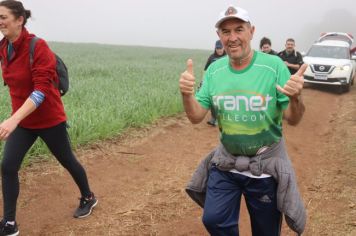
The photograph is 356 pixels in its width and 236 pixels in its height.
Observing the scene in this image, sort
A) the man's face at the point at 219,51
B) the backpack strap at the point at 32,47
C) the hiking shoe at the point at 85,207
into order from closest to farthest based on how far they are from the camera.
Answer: the backpack strap at the point at 32,47, the hiking shoe at the point at 85,207, the man's face at the point at 219,51

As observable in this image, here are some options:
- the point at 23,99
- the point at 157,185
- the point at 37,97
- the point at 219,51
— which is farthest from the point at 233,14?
the point at 219,51

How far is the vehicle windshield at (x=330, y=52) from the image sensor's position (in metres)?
15.4

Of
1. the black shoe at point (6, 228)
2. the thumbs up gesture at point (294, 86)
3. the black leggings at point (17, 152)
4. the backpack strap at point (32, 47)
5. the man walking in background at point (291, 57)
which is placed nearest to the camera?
the thumbs up gesture at point (294, 86)

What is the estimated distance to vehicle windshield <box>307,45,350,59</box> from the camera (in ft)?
50.5

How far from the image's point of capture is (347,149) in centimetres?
730

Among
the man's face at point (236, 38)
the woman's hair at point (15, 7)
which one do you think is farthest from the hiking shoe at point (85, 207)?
the man's face at point (236, 38)

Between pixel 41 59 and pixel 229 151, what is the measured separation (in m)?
1.79

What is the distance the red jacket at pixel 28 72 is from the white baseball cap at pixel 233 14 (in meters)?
1.62

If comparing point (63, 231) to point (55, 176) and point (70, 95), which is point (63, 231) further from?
point (70, 95)

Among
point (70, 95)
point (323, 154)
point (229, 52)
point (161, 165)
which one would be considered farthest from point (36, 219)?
point (70, 95)

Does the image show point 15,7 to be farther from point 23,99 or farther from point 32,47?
point 23,99

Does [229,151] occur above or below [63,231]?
above

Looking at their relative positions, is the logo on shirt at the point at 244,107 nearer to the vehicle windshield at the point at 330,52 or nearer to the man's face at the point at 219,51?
the man's face at the point at 219,51

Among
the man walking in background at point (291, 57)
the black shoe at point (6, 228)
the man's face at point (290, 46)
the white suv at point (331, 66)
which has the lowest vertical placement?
the white suv at point (331, 66)
